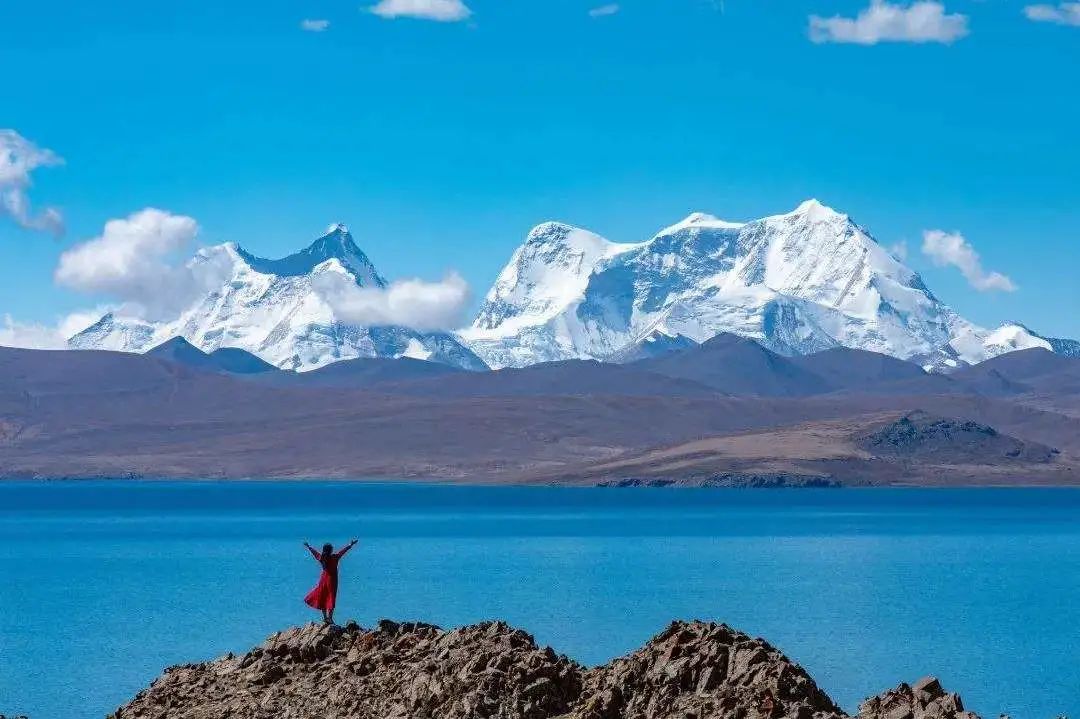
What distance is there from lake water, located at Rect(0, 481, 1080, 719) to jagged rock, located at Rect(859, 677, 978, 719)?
19297 mm

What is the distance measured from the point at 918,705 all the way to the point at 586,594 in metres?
52.5

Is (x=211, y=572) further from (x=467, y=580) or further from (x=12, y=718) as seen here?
(x=12, y=718)

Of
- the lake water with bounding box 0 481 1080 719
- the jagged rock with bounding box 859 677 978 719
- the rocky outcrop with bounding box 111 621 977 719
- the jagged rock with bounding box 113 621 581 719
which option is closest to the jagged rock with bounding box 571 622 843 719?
→ the rocky outcrop with bounding box 111 621 977 719

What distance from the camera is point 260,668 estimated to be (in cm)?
2722

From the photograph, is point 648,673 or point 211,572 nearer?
point 648,673

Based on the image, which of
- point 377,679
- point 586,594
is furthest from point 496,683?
point 586,594

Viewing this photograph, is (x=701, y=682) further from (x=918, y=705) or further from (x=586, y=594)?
(x=586, y=594)

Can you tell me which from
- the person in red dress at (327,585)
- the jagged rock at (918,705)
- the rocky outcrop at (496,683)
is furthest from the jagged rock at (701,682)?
the person in red dress at (327,585)

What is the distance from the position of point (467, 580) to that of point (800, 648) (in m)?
31.4

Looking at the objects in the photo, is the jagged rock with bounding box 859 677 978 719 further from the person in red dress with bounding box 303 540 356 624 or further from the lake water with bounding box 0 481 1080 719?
the lake water with bounding box 0 481 1080 719

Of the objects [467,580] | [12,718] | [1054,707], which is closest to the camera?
[12,718]

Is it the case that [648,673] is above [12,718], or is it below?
above

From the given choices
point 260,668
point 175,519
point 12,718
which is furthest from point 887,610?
point 175,519

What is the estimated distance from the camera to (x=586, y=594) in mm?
73438
